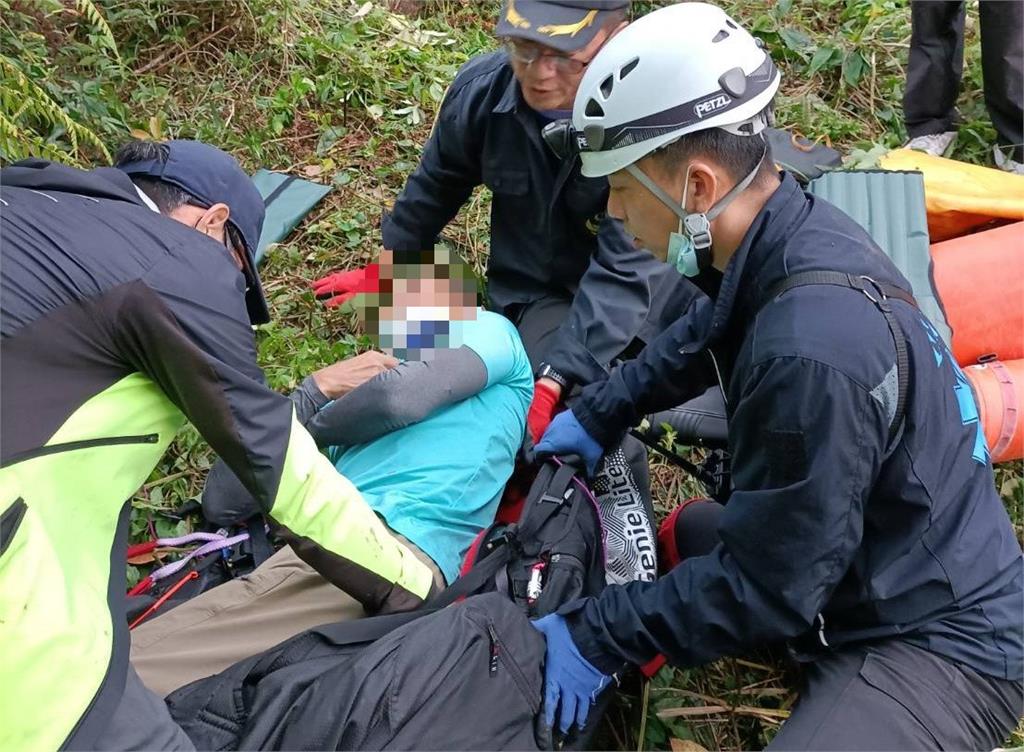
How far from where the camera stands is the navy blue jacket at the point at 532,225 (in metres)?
3.55

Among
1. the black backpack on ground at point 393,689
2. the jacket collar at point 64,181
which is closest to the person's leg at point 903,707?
the black backpack on ground at point 393,689

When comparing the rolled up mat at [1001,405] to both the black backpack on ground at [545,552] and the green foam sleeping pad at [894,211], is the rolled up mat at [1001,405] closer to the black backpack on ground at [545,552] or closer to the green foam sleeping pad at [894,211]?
the green foam sleeping pad at [894,211]

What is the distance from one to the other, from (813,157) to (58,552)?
361cm

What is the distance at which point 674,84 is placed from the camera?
203 centimetres

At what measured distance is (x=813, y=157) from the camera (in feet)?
13.4

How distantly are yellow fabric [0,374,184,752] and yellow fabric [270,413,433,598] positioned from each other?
0.33 metres

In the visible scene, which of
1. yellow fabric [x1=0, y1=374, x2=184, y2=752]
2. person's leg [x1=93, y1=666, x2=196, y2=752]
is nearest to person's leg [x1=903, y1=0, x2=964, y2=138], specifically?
yellow fabric [x1=0, y1=374, x2=184, y2=752]

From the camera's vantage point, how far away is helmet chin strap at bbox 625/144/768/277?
82.5 inches

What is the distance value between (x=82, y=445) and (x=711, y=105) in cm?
159

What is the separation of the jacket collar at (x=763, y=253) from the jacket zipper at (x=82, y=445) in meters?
1.41

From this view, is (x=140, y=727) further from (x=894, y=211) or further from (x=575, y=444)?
(x=894, y=211)

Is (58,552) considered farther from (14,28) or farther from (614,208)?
(14,28)

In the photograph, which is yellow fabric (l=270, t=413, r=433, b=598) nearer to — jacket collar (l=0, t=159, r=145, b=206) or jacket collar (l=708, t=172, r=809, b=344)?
jacket collar (l=0, t=159, r=145, b=206)

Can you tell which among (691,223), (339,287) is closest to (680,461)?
(691,223)
